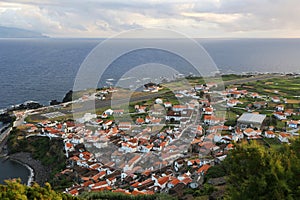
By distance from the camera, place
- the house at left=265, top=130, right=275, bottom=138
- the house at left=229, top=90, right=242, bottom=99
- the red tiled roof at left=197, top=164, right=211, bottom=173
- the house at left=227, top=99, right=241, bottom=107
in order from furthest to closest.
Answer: the house at left=229, top=90, right=242, bottom=99 → the house at left=227, top=99, right=241, bottom=107 → the house at left=265, top=130, right=275, bottom=138 → the red tiled roof at left=197, top=164, right=211, bottom=173

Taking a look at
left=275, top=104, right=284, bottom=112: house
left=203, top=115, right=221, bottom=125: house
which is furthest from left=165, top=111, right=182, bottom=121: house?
left=275, top=104, right=284, bottom=112: house

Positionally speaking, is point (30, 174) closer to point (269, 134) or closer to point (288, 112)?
point (269, 134)

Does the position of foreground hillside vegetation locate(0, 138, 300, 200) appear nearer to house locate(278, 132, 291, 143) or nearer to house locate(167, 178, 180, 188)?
house locate(167, 178, 180, 188)

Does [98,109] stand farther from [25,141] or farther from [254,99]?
[254,99]

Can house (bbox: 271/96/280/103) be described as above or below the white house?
above

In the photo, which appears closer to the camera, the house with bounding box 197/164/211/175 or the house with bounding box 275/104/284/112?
the house with bounding box 197/164/211/175
